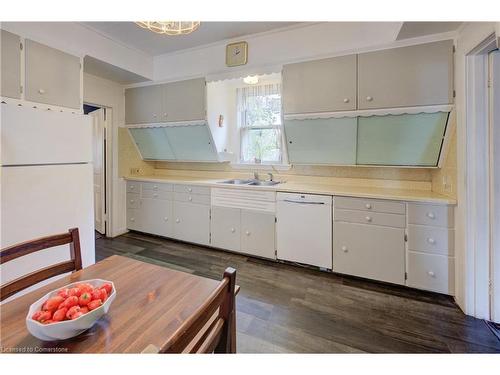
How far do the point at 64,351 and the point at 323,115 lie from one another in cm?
253

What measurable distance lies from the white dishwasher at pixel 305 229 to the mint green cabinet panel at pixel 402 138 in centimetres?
72

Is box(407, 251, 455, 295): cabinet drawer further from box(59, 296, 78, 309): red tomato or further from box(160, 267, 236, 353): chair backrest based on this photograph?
box(59, 296, 78, 309): red tomato

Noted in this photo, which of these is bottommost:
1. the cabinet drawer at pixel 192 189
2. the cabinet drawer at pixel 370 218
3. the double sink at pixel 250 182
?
the cabinet drawer at pixel 370 218

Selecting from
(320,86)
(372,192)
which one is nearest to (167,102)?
(320,86)

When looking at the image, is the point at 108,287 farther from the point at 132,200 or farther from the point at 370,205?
the point at 132,200

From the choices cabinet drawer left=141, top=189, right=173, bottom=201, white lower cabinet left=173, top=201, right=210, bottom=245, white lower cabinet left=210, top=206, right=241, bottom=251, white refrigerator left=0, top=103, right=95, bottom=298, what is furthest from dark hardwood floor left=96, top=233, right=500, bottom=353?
white refrigerator left=0, top=103, right=95, bottom=298

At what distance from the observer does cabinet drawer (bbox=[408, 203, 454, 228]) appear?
2002 mm

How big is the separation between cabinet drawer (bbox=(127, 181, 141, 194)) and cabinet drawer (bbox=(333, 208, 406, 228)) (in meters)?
2.83

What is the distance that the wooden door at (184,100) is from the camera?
311 cm

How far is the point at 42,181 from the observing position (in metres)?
1.92

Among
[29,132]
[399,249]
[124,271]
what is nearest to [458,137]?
[399,249]

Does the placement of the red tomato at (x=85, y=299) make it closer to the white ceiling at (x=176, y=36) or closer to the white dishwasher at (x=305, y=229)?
the white dishwasher at (x=305, y=229)

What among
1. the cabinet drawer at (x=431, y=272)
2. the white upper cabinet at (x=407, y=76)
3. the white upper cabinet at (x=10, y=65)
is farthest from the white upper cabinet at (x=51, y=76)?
the cabinet drawer at (x=431, y=272)

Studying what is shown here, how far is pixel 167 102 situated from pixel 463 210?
11.3ft
